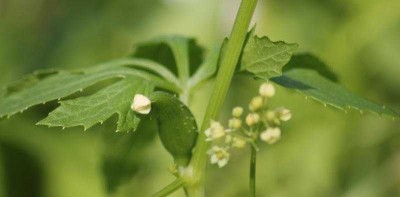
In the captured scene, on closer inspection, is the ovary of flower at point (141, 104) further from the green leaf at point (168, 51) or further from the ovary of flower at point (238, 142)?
the green leaf at point (168, 51)

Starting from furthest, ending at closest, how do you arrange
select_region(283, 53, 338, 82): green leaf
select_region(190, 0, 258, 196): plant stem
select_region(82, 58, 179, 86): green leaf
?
select_region(283, 53, 338, 82): green leaf, select_region(82, 58, 179, 86): green leaf, select_region(190, 0, 258, 196): plant stem

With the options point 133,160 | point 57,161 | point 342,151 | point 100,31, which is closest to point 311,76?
point 133,160

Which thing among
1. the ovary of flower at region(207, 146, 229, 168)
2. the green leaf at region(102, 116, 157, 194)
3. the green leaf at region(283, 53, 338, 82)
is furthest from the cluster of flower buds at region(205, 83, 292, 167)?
the green leaf at region(102, 116, 157, 194)

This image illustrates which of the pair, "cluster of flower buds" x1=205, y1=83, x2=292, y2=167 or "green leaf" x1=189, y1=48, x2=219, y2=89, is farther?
"green leaf" x1=189, y1=48, x2=219, y2=89

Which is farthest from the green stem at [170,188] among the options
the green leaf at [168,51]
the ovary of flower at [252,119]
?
the green leaf at [168,51]

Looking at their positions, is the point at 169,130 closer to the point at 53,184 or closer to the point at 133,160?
the point at 133,160

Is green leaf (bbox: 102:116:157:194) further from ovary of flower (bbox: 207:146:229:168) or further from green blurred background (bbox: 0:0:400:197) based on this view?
ovary of flower (bbox: 207:146:229:168)
